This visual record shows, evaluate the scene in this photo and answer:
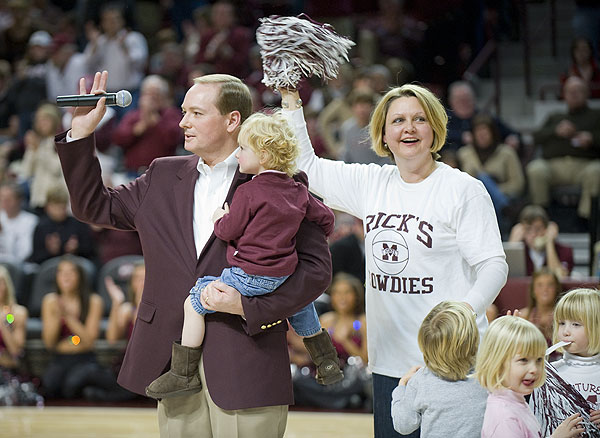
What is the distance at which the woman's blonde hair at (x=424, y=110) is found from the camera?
10.2ft

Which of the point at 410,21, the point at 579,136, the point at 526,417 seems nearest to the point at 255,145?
the point at 526,417

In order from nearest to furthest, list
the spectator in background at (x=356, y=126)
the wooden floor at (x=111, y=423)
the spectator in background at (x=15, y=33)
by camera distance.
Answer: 1. the wooden floor at (x=111, y=423)
2. the spectator in background at (x=356, y=126)
3. the spectator in background at (x=15, y=33)

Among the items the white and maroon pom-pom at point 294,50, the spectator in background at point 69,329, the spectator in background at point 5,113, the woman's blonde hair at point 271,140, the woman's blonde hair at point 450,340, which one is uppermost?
the spectator in background at point 5,113

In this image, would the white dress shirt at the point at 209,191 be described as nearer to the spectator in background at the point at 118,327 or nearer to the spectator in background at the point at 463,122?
the spectator in background at the point at 118,327

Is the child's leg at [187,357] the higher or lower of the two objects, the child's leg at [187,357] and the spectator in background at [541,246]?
the lower

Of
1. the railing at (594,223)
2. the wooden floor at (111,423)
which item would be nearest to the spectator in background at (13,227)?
the wooden floor at (111,423)

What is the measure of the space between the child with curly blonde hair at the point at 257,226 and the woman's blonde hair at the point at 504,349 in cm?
60

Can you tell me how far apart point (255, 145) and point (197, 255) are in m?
0.38

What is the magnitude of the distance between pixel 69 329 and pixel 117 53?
3537 millimetres

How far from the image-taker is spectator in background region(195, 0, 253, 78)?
920 cm

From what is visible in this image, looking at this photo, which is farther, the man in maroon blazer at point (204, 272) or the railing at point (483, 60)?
the railing at point (483, 60)

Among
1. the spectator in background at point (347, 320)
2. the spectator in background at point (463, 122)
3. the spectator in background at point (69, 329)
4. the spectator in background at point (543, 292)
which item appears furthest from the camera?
the spectator in background at point (463, 122)

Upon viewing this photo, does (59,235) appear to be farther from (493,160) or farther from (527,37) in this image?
(527,37)

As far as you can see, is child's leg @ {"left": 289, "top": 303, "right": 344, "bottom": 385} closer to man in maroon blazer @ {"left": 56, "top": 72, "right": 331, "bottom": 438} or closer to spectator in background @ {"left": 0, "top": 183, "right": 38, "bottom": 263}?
man in maroon blazer @ {"left": 56, "top": 72, "right": 331, "bottom": 438}
